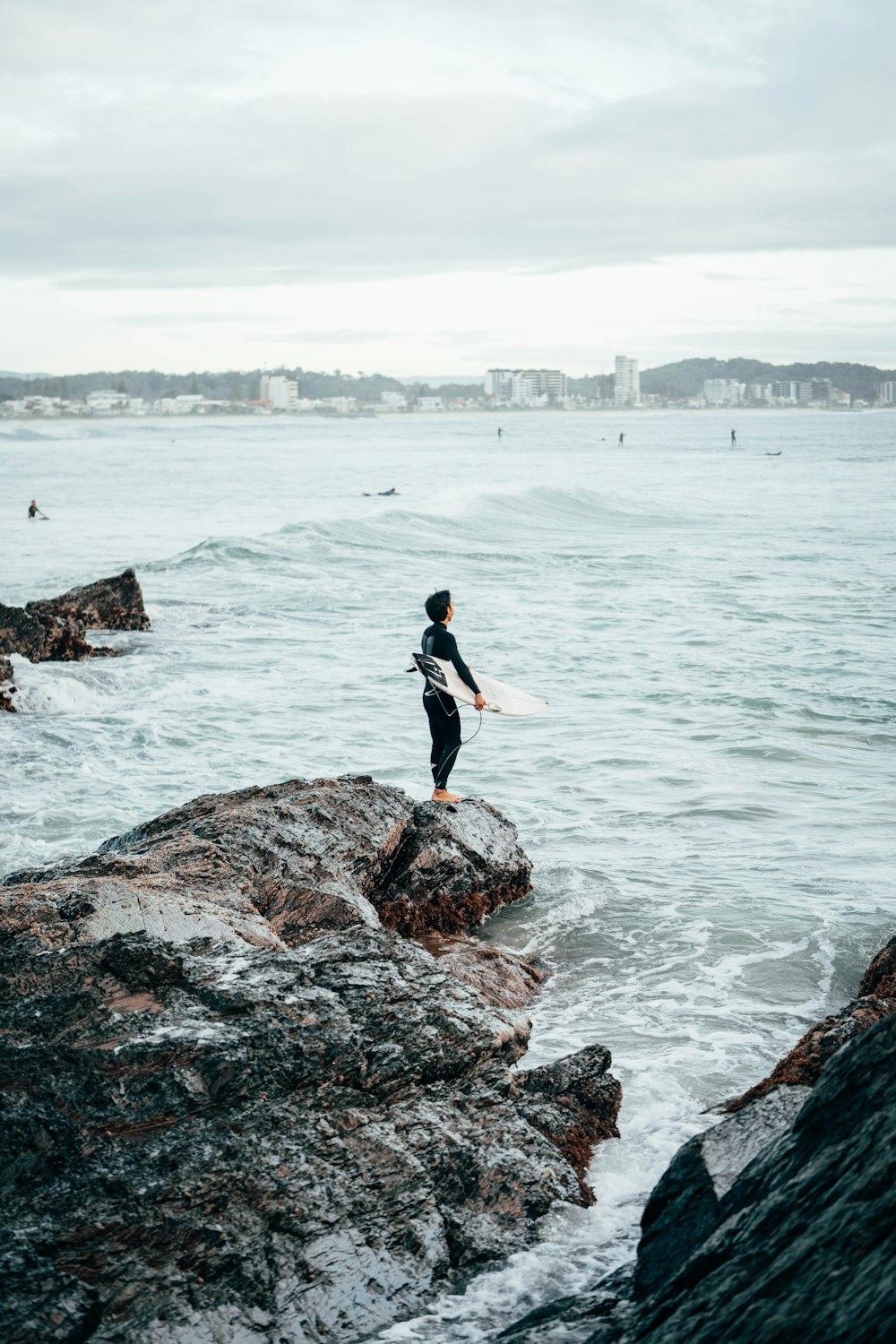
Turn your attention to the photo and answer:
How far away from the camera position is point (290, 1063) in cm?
414

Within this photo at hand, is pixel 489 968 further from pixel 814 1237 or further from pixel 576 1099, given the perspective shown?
pixel 814 1237

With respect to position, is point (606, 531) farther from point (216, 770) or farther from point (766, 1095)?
point (766, 1095)

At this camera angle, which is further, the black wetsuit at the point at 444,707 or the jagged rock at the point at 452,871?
the black wetsuit at the point at 444,707

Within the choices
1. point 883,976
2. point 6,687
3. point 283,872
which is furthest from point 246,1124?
point 6,687

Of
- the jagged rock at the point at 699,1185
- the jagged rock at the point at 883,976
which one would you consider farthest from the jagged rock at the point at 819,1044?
the jagged rock at the point at 699,1185

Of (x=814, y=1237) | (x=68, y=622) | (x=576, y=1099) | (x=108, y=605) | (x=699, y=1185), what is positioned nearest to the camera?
(x=814, y=1237)

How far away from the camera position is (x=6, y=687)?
14.4 metres

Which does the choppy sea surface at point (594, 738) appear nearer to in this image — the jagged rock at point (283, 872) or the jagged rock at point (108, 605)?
the jagged rock at point (108, 605)

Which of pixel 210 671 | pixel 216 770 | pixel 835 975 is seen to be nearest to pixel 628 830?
pixel 835 975

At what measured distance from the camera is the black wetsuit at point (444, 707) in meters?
9.15

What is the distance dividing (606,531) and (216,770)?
83.6 ft

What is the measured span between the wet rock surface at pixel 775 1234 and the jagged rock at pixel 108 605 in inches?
647

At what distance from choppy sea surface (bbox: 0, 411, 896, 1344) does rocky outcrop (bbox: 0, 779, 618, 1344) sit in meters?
0.24

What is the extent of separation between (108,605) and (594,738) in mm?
9744
